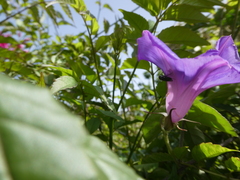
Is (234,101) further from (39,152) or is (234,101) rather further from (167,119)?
(39,152)

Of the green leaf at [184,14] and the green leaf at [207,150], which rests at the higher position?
the green leaf at [184,14]

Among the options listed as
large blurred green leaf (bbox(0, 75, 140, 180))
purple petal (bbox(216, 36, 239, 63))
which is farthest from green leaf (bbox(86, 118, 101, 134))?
large blurred green leaf (bbox(0, 75, 140, 180))

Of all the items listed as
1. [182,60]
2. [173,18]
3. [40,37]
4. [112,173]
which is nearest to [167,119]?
[182,60]

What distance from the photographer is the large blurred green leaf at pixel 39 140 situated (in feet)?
0.34

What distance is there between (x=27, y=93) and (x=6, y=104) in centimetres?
1

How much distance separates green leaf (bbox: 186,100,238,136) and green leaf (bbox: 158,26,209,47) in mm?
173

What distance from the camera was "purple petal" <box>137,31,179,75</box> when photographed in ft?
1.56

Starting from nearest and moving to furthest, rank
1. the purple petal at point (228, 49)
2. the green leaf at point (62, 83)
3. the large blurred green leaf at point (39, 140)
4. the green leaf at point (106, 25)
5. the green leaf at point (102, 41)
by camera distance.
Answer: the large blurred green leaf at point (39, 140) → the green leaf at point (62, 83) → the purple petal at point (228, 49) → the green leaf at point (102, 41) → the green leaf at point (106, 25)

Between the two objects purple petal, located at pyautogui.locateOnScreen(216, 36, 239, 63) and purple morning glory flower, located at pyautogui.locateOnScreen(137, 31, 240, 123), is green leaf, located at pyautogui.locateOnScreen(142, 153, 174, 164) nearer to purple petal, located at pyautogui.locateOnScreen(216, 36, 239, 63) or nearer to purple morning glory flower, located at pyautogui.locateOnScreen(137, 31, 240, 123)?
purple morning glory flower, located at pyautogui.locateOnScreen(137, 31, 240, 123)

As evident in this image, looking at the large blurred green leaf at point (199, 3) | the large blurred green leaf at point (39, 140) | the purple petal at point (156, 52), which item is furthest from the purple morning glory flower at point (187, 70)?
the large blurred green leaf at point (39, 140)

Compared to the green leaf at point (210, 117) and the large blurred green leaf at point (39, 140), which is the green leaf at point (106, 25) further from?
the large blurred green leaf at point (39, 140)

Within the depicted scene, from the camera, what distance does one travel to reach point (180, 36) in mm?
634

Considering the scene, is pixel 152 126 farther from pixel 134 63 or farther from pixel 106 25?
pixel 106 25

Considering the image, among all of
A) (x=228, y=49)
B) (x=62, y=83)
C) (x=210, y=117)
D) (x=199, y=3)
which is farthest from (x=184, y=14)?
(x=62, y=83)
